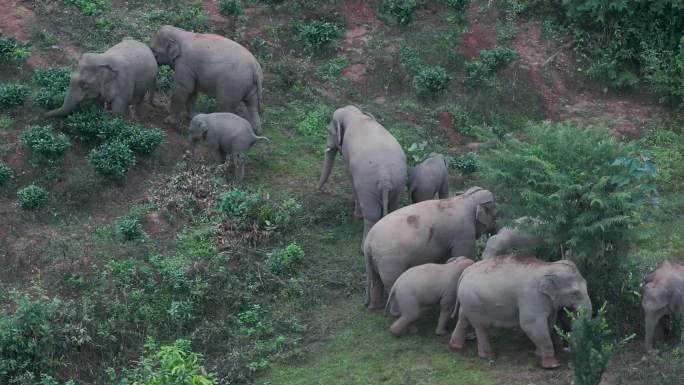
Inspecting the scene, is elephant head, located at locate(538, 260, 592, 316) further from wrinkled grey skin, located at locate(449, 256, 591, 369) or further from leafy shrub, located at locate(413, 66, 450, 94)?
leafy shrub, located at locate(413, 66, 450, 94)

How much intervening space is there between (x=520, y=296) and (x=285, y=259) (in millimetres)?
3296

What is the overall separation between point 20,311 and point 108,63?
4.55 m

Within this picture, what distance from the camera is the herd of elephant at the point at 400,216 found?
1147 cm

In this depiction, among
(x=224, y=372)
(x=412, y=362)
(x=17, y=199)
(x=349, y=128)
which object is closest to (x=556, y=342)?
(x=412, y=362)

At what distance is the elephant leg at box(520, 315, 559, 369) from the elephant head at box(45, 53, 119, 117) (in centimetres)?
688

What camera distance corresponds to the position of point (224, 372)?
39.0ft

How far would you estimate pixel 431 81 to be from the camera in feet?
58.6

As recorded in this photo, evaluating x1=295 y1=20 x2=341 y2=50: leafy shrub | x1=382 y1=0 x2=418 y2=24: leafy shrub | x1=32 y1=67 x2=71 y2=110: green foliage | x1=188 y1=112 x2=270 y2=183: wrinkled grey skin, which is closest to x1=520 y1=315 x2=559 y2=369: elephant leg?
x1=188 y1=112 x2=270 y2=183: wrinkled grey skin

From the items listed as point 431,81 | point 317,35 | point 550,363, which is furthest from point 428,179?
point 317,35

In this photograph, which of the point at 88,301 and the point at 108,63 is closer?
the point at 88,301

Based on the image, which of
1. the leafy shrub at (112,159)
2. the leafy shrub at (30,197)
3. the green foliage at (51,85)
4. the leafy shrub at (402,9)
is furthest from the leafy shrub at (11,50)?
the leafy shrub at (402,9)

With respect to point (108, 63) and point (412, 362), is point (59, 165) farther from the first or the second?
point (412, 362)

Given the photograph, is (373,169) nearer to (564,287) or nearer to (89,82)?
(564,287)

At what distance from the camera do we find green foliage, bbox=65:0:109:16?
18.6 m
